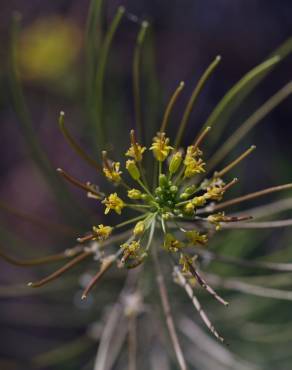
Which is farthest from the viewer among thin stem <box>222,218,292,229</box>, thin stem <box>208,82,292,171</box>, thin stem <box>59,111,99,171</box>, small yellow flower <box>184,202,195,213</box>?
thin stem <box>208,82,292,171</box>

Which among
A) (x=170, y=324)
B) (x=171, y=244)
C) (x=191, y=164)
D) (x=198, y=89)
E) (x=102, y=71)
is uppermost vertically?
(x=102, y=71)

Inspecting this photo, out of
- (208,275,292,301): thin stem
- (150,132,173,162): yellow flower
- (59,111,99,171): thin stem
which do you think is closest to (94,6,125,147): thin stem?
(59,111,99,171): thin stem

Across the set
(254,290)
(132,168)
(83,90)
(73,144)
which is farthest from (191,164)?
(83,90)

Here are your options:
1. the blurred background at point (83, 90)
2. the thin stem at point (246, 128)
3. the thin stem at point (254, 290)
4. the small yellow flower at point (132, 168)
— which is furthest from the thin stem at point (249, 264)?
the blurred background at point (83, 90)

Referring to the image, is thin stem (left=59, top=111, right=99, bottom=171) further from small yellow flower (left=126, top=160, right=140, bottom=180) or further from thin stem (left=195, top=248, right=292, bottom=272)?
thin stem (left=195, top=248, right=292, bottom=272)

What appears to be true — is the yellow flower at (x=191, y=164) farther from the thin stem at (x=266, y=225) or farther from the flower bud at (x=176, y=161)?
the thin stem at (x=266, y=225)

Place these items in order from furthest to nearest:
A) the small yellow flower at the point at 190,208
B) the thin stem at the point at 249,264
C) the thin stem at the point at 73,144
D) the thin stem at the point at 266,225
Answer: the thin stem at the point at 249,264
the thin stem at the point at 266,225
the thin stem at the point at 73,144
the small yellow flower at the point at 190,208

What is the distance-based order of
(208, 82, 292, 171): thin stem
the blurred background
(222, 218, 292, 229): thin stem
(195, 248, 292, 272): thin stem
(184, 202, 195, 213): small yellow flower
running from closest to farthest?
(184, 202, 195, 213): small yellow flower < (222, 218, 292, 229): thin stem < (195, 248, 292, 272): thin stem < (208, 82, 292, 171): thin stem < the blurred background

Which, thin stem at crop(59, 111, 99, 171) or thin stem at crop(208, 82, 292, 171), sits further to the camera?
thin stem at crop(208, 82, 292, 171)

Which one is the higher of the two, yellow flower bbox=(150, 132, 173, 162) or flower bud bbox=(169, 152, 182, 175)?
yellow flower bbox=(150, 132, 173, 162)

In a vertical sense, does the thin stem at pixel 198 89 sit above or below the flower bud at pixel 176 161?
above

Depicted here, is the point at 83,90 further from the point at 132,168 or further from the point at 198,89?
the point at 132,168

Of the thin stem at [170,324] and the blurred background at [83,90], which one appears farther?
the blurred background at [83,90]
